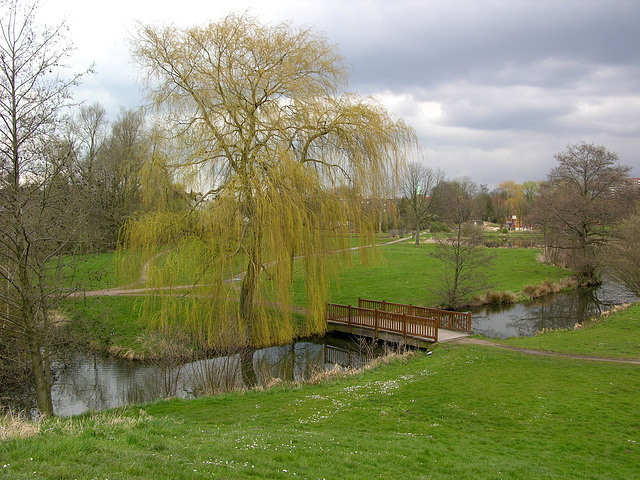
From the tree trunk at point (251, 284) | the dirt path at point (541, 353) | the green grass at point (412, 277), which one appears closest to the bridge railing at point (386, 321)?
the dirt path at point (541, 353)

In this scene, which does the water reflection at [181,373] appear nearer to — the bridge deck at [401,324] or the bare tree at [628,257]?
the bridge deck at [401,324]

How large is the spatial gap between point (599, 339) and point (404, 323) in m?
7.21

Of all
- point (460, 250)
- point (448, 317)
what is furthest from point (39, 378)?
point (460, 250)

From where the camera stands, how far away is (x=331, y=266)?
54.1ft

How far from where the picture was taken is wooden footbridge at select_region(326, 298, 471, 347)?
16.5 m

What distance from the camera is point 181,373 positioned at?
14.6 meters

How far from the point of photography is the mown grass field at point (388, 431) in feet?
16.9

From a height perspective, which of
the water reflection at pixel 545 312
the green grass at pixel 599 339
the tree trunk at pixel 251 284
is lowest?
the water reflection at pixel 545 312

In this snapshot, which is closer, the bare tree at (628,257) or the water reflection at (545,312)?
the water reflection at (545,312)

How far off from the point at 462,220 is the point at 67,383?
20.3 m

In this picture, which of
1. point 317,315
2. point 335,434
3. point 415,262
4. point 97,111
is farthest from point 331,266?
point 97,111

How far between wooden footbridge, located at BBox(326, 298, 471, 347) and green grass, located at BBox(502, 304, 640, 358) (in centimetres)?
212

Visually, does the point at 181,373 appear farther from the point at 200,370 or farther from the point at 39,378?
the point at 39,378

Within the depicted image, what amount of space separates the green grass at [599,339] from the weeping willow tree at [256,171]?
7.55 m
